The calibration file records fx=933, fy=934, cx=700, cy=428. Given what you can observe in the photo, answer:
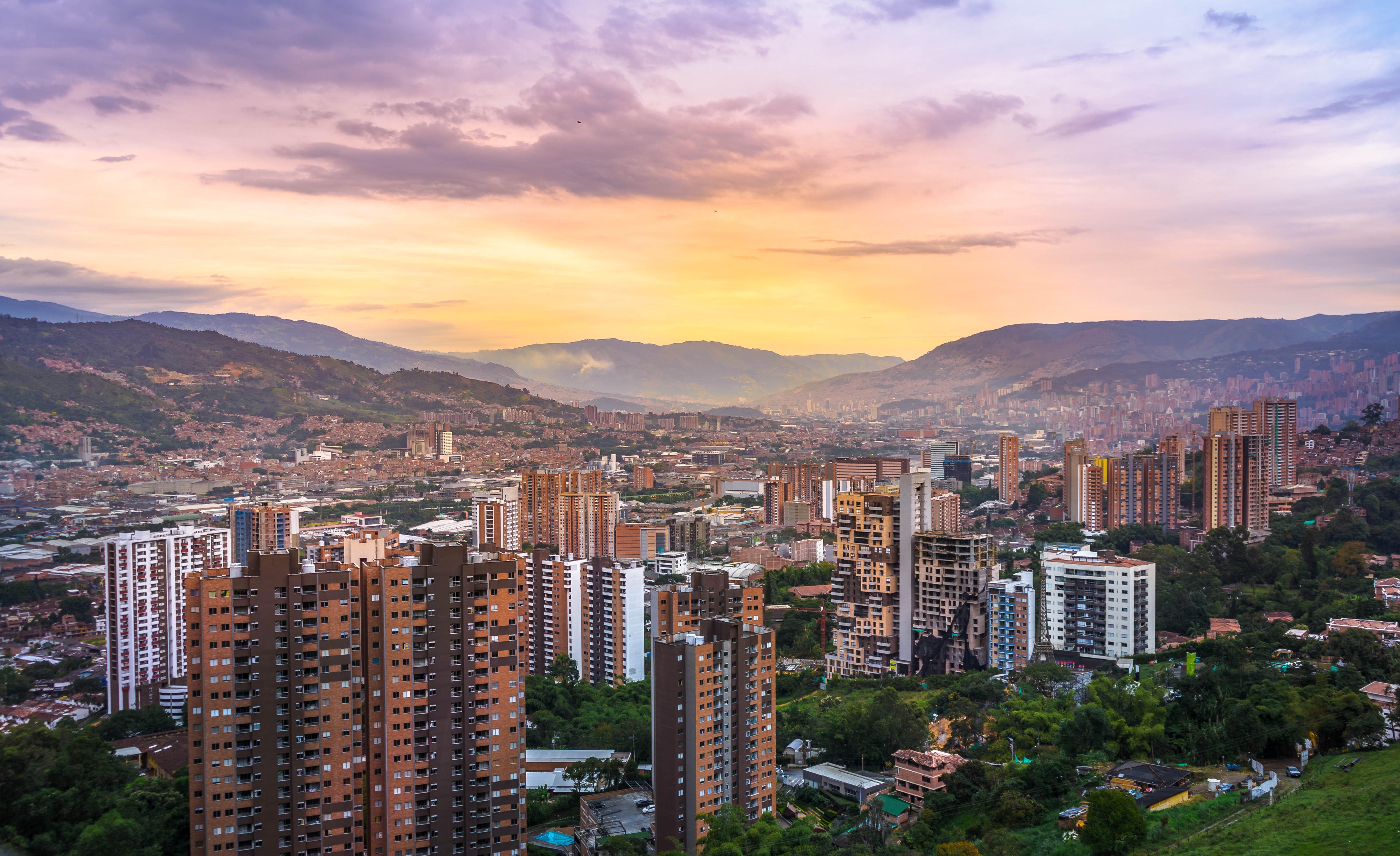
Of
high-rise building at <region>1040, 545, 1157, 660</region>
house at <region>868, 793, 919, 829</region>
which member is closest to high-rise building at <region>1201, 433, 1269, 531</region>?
high-rise building at <region>1040, 545, 1157, 660</region>

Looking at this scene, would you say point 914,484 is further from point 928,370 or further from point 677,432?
point 928,370

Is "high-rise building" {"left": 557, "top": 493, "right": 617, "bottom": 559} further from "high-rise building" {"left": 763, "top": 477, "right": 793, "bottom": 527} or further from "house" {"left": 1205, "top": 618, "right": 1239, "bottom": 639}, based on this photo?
"house" {"left": 1205, "top": 618, "right": 1239, "bottom": 639}

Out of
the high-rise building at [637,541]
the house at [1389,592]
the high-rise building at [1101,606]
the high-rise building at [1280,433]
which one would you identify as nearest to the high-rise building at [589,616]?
the high-rise building at [1101,606]

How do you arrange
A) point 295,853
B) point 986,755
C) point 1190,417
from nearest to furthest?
point 295,853 → point 986,755 → point 1190,417

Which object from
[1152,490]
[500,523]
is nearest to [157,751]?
[500,523]

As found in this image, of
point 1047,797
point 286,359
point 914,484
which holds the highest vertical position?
point 286,359

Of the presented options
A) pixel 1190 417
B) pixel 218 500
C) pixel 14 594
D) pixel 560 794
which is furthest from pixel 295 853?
pixel 1190 417

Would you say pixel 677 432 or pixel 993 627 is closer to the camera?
pixel 993 627

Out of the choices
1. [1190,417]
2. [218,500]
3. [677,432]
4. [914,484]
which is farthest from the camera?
[677,432]
